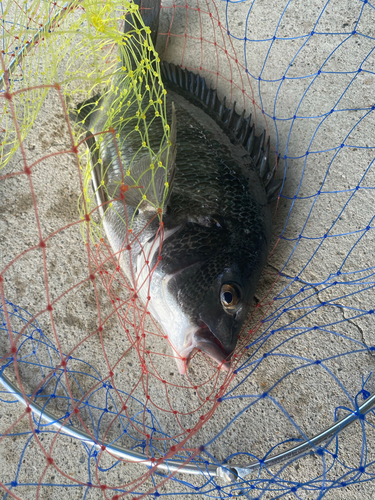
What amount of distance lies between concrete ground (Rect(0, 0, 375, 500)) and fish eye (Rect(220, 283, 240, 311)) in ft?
1.39

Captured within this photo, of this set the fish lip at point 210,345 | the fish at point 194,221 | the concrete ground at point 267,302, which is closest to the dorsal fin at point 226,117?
the fish at point 194,221

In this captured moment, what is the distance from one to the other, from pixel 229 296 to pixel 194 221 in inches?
17.8

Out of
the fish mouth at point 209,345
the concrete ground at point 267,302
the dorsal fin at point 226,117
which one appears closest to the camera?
the fish mouth at point 209,345

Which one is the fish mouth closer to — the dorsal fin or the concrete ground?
the concrete ground

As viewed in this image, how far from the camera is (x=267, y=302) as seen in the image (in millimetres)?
2223

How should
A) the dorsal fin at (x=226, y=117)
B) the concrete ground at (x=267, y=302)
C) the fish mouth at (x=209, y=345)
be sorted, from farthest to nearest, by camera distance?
the dorsal fin at (x=226, y=117) → the concrete ground at (x=267, y=302) → the fish mouth at (x=209, y=345)

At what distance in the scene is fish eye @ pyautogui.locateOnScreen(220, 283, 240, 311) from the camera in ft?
5.84

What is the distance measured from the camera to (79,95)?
2.83 meters

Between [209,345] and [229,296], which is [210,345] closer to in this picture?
[209,345]

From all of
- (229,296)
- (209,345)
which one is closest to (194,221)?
(229,296)

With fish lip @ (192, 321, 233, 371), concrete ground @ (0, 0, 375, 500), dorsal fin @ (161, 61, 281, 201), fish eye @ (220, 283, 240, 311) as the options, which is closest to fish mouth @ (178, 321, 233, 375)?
fish lip @ (192, 321, 233, 371)

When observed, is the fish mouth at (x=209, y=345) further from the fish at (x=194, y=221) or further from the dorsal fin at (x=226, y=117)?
the dorsal fin at (x=226, y=117)

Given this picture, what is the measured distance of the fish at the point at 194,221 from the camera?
178 cm

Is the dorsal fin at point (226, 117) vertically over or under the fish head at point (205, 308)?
over
